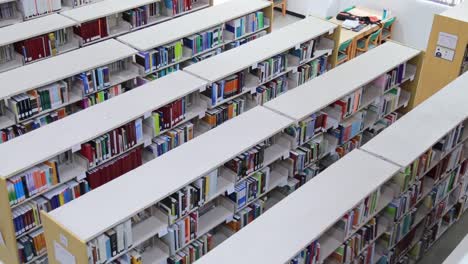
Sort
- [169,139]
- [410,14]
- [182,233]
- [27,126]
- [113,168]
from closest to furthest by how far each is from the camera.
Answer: [182,233]
[113,168]
[169,139]
[27,126]
[410,14]

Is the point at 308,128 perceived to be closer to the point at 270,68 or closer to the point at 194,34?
the point at 270,68

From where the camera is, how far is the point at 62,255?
414cm

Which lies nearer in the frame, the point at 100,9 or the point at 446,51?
the point at 446,51

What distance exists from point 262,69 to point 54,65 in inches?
88.3

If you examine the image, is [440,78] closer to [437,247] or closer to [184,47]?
[437,247]

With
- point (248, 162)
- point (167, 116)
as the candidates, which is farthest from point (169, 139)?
point (248, 162)

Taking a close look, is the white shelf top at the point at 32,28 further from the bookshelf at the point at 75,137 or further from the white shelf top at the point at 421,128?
the white shelf top at the point at 421,128

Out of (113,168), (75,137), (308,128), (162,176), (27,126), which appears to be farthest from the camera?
(27,126)

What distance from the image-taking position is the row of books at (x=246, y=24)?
7676 millimetres

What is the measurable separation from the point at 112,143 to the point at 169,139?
690mm

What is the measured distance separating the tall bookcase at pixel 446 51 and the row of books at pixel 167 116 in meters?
3.30

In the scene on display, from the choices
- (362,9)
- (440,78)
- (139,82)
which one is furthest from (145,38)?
(362,9)

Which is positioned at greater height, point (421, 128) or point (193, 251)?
point (421, 128)

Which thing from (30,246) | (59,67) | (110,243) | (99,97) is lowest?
(30,246)
